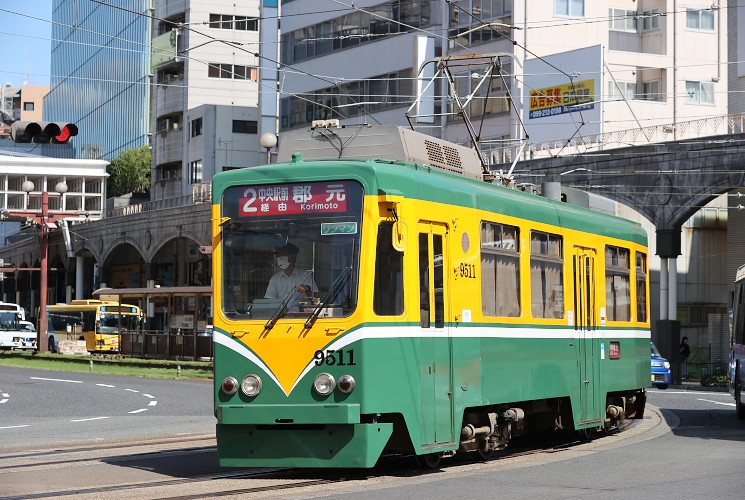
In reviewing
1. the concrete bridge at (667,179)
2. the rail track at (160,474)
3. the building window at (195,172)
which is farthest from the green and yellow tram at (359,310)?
the building window at (195,172)

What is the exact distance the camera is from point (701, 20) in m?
59.9

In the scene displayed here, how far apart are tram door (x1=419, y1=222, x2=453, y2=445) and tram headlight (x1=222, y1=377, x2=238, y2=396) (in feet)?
5.86

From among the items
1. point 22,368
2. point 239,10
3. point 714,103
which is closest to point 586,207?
point 22,368

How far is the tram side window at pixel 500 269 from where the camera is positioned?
13.9m

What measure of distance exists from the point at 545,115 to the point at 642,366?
32.6 m

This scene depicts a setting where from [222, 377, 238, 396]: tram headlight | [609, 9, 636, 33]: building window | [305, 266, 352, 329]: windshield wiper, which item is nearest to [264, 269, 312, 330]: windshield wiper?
[305, 266, 352, 329]: windshield wiper

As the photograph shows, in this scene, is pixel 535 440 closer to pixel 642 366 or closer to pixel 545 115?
pixel 642 366

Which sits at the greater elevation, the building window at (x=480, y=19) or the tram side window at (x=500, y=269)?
the building window at (x=480, y=19)

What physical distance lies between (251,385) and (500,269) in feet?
11.3

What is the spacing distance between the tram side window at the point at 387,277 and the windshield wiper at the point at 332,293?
29 cm

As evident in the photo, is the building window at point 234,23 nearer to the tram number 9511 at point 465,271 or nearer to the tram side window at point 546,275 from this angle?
the tram side window at point 546,275

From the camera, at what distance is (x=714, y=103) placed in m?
59.3

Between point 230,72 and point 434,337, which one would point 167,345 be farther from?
point 434,337

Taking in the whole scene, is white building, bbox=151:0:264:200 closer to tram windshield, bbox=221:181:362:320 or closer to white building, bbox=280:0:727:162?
white building, bbox=280:0:727:162
